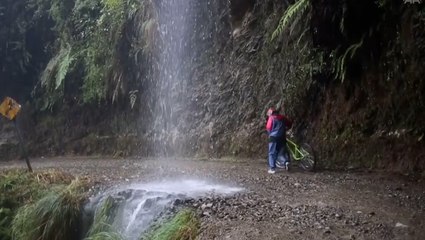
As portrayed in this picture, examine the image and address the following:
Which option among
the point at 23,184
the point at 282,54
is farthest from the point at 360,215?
the point at 23,184

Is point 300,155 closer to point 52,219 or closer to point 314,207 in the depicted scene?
point 314,207

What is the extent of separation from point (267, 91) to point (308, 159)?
2986mm

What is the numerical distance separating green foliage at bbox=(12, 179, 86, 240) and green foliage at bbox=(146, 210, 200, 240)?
2.17 meters

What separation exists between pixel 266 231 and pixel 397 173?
369 cm

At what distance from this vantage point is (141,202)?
787cm

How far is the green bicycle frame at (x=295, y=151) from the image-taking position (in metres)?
10.2

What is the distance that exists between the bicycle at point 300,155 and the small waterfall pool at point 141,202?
1.96 meters

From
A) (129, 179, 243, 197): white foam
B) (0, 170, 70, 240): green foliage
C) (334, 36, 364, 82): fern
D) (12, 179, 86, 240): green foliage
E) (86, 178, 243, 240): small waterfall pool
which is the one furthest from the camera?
(0, 170, 70, 240): green foliage

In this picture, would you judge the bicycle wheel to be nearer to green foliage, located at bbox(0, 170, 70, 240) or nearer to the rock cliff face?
the rock cliff face

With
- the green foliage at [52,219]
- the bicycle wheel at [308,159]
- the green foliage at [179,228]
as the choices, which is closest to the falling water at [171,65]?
the bicycle wheel at [308,159]

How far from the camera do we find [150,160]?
47.8ft

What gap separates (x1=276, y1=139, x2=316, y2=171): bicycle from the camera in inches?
394

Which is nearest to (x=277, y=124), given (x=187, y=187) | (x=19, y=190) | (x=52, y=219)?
(x=187, y=187)

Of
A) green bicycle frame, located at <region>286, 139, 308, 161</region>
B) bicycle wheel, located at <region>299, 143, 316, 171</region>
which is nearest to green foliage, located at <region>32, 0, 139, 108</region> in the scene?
green bicycle frame, located at <region>286, 139, 308, 161</region>
